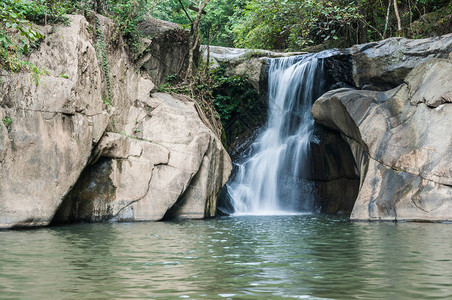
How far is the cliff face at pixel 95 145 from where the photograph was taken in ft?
30.5

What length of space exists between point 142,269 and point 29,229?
17.4 ft

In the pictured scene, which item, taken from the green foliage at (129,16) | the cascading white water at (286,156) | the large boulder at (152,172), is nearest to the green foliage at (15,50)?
the large boulder at (152,172)

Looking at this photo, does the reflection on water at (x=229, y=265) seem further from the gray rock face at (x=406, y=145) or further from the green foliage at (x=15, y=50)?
the green foliage at (x=15, y=50)

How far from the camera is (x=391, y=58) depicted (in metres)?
13.7

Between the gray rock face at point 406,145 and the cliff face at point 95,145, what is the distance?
3.97 metres

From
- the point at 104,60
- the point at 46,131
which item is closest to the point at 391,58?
the point at 104,60

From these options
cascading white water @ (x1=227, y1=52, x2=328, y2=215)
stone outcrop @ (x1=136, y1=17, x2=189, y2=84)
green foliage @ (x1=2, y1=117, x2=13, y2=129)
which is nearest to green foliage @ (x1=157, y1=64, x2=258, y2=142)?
stone outcrop @ (x1=136, y1=17, x2=189, y2=84)

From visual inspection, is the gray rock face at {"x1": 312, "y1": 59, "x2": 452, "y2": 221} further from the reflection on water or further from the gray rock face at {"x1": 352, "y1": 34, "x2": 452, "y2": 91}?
the reflection on water

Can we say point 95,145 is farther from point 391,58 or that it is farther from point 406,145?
point 391,58

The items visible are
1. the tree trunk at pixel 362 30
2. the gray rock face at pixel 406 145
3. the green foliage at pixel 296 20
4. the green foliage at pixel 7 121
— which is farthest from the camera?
the tree trunk at pixel 362 30

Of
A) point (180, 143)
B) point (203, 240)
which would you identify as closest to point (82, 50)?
point (180, 143)

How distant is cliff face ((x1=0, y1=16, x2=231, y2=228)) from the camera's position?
9.29 meters

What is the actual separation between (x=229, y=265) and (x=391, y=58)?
10805 mm

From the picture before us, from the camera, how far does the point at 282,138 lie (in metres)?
16.7
